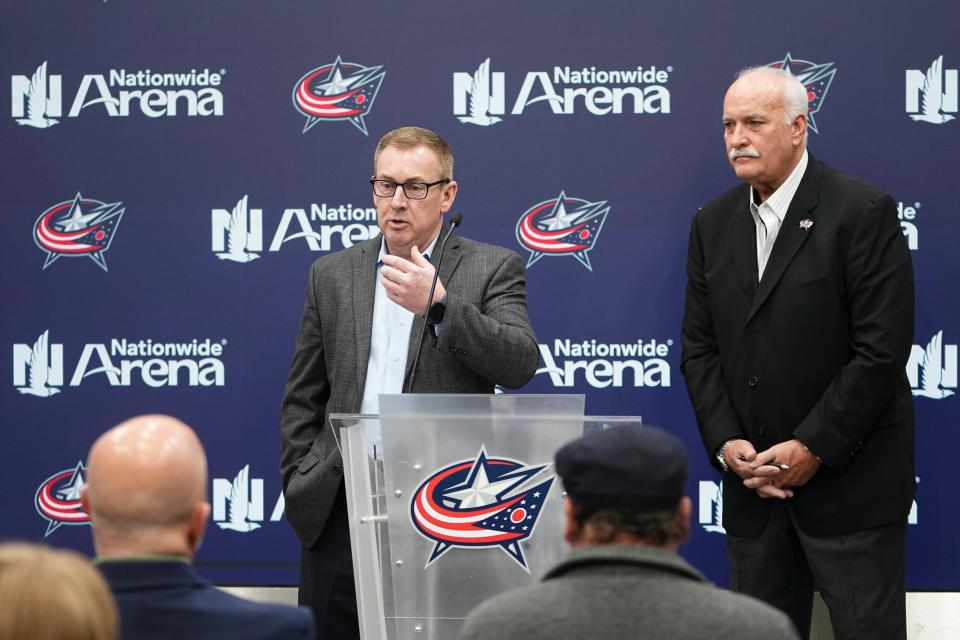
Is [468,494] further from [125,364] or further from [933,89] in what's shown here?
[933,89]

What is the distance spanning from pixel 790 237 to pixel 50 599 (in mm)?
2511

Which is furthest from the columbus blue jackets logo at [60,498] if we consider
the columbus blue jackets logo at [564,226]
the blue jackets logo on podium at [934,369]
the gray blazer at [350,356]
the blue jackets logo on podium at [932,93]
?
the blue jackets logo on podium at [932,93]

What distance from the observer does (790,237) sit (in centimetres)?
335

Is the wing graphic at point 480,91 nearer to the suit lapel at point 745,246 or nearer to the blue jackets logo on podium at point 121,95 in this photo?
the blue jackets logo on podium at point 121,95

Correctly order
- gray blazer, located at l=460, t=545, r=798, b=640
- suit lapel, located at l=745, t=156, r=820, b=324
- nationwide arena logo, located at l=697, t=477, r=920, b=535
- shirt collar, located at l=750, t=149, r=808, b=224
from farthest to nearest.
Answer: nationwide arena logo, located at l=697, t=477, r=920, b=535 < shirt collar, located at l=750, t=149, r=808, b=224 < suit lapel, located at l=745, t=156, r=820, b=324 < gray blazer, located at l=460, t=545, r=798, b=640

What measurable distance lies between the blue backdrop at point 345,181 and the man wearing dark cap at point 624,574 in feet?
8.36

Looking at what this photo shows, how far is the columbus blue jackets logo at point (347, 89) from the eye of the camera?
4266mm

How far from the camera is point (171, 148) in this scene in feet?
14.2

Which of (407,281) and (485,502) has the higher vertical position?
(407,281)

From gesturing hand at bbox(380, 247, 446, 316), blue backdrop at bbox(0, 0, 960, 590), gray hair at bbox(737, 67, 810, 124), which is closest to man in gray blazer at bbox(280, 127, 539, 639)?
gesturing hand at bbox(380, 247, 446, 316)

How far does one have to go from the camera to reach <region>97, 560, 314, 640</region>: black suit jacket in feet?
5.40

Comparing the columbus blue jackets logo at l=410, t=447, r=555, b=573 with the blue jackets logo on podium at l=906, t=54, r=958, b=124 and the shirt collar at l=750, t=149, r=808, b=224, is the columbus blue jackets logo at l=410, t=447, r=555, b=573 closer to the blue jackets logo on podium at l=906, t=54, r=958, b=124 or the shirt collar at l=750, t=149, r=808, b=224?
the shirt collar at l=750, t=149, r=808, b=224

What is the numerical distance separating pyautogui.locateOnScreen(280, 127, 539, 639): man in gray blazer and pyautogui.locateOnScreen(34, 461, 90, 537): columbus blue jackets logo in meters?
1.49

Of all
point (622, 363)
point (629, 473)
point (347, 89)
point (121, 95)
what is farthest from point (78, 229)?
point (629, 473)
